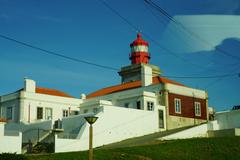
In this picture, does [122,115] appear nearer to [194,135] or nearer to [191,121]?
[194,135]

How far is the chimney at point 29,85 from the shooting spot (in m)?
50.2

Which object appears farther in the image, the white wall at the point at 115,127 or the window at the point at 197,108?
the window at the point at 197,108

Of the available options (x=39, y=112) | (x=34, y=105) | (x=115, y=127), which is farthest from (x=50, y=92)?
(x=115, y=127)

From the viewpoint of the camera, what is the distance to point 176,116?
156ft

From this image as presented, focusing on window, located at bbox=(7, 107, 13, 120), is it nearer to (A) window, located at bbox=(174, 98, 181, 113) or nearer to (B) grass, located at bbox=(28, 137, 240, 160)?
(A) window, located at bbox=(174, 98, 181, 113)

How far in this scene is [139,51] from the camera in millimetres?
68125

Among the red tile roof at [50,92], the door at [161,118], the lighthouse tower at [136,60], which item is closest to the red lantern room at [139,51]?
the lighthouse tower at [136,60]

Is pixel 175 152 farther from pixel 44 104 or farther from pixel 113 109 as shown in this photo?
pixel 44 104

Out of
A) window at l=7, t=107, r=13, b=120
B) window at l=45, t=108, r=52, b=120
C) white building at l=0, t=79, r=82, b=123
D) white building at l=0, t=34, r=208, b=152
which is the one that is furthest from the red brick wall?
window at l=7, t=107, r=13, b=120

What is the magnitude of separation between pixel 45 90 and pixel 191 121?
1858 centimetres

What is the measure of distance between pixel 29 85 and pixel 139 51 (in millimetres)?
22887

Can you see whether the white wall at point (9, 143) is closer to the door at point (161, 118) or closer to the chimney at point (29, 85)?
the chimney at point (29, 85)

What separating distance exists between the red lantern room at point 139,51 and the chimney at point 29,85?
842 inches

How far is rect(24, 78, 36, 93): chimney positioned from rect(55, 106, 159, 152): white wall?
1335cm
